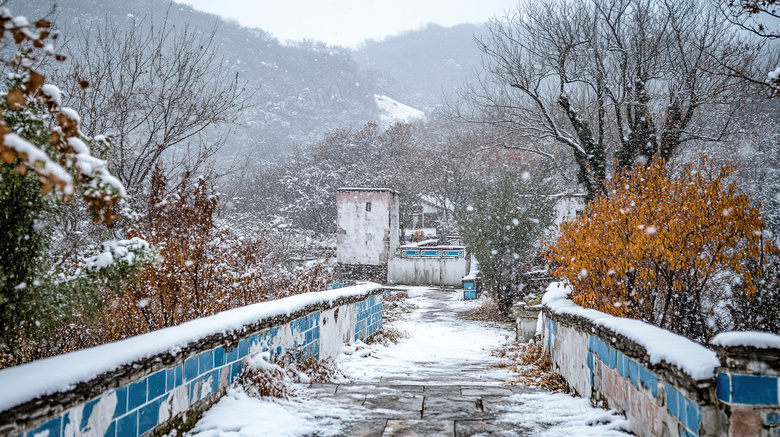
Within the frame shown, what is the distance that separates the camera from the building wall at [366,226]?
26641mm

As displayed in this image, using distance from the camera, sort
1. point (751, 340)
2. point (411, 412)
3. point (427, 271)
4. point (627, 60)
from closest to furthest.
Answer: point (751, 340)
point (411, 412)
point (627, 60)
point (427, 271)

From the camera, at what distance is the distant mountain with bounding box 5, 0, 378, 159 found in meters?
70.2

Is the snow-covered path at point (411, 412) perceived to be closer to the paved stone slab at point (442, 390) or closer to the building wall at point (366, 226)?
the paved stone slab at point (442, 390)

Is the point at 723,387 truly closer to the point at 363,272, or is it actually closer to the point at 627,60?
the point at 627,60

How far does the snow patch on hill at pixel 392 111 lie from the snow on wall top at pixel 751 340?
74026mm

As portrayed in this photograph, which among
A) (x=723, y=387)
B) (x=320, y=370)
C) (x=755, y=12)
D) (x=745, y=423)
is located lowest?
(x=320, y=370)

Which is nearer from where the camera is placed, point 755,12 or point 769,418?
point 769,418

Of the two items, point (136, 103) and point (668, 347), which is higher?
point (136, 103)

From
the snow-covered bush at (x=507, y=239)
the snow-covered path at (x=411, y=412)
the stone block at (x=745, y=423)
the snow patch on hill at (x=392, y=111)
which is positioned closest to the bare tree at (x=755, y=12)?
the stone block at (x=745, y=423)

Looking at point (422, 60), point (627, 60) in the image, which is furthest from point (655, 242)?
point (422, 60)

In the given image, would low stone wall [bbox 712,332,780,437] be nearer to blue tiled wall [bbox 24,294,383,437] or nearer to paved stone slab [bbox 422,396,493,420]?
paved stone slab [bbox 422,396,493,420]

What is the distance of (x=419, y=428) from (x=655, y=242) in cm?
356

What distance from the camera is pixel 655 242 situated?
5.71m

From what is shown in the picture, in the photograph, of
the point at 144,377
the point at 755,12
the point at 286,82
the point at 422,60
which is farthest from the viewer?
the point at 422,60
